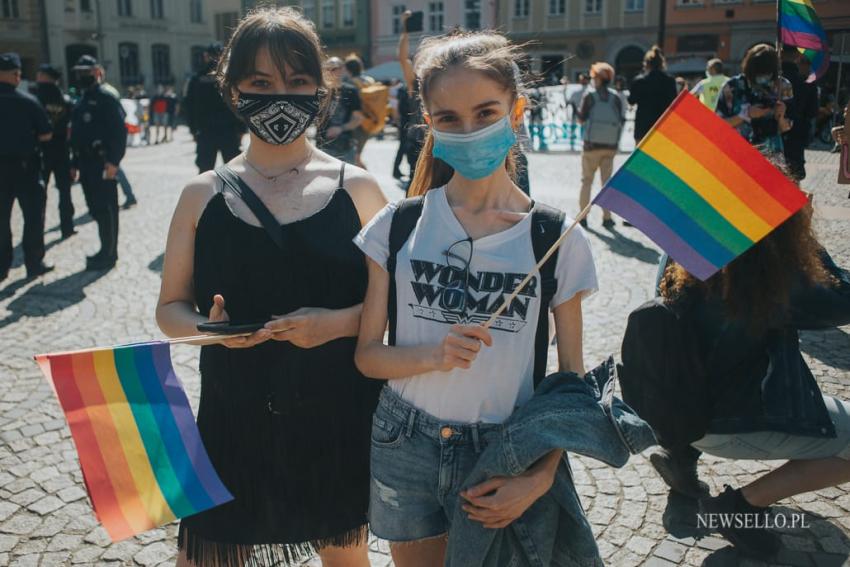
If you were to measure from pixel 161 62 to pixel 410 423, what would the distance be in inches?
2036

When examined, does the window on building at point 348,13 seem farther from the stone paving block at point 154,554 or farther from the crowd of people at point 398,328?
the crowd of people at point 398,328

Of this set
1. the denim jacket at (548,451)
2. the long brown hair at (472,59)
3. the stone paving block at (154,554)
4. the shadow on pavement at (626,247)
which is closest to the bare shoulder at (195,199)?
the long brown hair at (472,59)

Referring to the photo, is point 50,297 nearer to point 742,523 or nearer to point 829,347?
point 742,523

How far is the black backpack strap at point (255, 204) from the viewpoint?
1.96 m

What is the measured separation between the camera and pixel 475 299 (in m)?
1.79

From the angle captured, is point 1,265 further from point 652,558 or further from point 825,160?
point 825,160

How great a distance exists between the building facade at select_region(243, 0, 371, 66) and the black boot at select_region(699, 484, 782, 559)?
47881mm

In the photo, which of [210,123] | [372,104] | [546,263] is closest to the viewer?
[546,263]

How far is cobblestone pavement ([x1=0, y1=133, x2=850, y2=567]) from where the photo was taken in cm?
300

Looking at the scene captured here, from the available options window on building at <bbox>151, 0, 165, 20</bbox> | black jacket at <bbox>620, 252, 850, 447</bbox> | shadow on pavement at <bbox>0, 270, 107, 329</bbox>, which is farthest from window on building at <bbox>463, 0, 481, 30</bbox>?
black jacket at <bbox>620, 252, 850, 447</bbox>

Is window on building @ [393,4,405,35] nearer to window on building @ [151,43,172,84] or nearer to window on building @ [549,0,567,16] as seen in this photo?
window on building @ [549,0,567,16]

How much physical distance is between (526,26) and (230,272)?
43.4 meters

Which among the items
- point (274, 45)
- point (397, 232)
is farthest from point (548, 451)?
point (274, 45)

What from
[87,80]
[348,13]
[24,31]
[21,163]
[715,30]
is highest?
[348,13]
